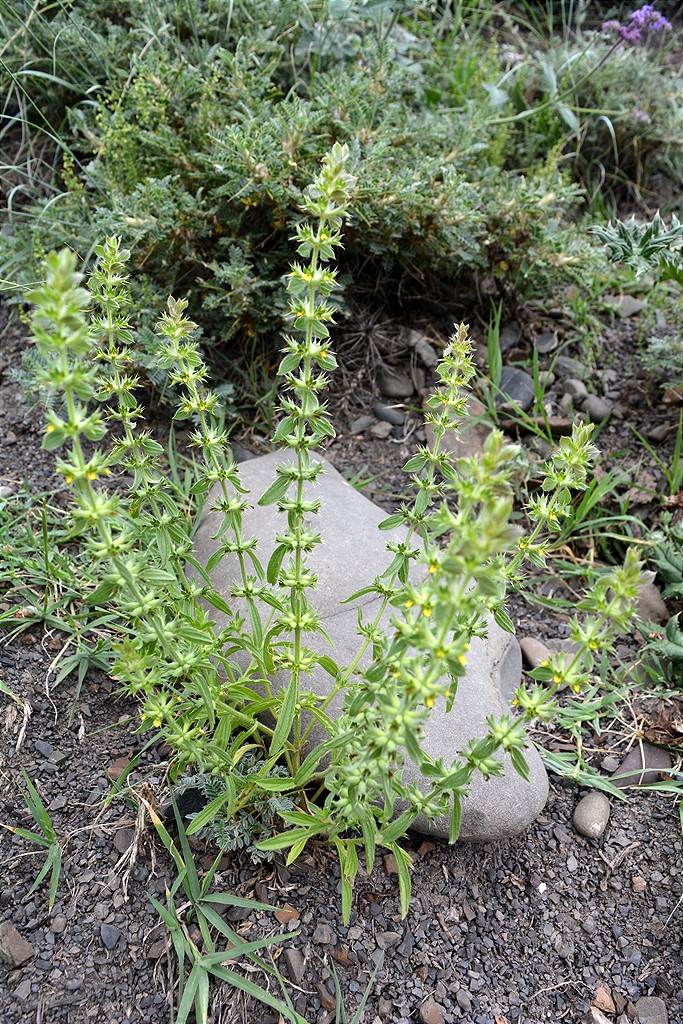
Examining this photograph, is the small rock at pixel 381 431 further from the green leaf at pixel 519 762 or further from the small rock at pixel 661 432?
the green leaf at pixel 519 762

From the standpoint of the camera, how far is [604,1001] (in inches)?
81.3

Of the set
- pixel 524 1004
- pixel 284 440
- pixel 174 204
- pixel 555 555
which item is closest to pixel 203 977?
pixel 524 1004

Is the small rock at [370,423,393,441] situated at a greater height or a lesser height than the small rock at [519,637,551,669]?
greater

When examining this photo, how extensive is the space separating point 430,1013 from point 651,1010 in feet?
1.87

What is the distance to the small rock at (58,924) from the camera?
6.47 ft

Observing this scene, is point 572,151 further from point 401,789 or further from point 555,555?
point 401,789

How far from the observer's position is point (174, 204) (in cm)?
298

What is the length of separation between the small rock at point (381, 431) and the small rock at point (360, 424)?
0.03 meters

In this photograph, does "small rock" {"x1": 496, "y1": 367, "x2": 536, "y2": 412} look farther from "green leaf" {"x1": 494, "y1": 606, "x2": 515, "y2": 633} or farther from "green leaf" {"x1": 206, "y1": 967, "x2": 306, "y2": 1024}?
"green leaf" {"x1": 206, "y1": 967, "x2": 306, "y2": 1024}

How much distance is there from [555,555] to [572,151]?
99.7 inches

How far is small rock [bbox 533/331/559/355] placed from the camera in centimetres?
362

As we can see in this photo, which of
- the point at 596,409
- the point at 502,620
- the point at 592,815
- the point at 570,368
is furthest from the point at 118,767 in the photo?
the point at 570,368

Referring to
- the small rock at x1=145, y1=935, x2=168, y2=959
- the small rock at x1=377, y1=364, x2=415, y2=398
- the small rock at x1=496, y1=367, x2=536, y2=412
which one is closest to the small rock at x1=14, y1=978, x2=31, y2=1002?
the small rock at x1=145, y1=935, x2=168, y2=959

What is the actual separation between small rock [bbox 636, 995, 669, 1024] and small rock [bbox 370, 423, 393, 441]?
2.07m
